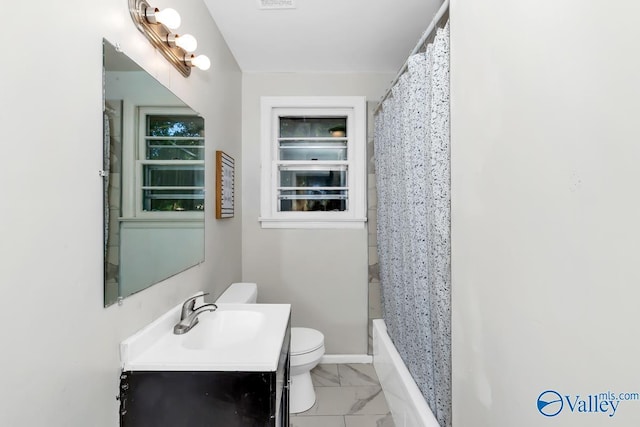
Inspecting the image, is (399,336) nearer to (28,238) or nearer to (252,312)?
(252,312)

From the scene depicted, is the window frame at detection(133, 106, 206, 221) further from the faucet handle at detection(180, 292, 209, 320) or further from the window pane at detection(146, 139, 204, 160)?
the faucet handle at detection(180, 292, 209, 320)

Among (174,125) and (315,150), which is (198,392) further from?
(315,150)

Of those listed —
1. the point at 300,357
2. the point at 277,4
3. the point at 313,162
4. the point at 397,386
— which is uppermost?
the point at 277,4

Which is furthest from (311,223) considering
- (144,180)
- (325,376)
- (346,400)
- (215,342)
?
(144,180)

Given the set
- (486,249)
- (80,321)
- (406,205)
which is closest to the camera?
(80,321)

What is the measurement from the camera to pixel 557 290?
0.72 m

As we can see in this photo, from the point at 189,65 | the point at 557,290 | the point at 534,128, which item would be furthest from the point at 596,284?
the point at 189,65

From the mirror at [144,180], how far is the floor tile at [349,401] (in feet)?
4.30

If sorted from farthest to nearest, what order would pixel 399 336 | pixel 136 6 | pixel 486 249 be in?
pixel 399 336, pixel 136 6, pixel 486 249

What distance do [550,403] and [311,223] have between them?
7.04 ft

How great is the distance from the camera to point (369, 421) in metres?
2.06

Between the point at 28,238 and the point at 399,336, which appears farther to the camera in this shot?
the point at 399,336

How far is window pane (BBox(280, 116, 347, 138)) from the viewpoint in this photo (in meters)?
2.87

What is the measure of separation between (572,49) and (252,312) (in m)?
1.50
